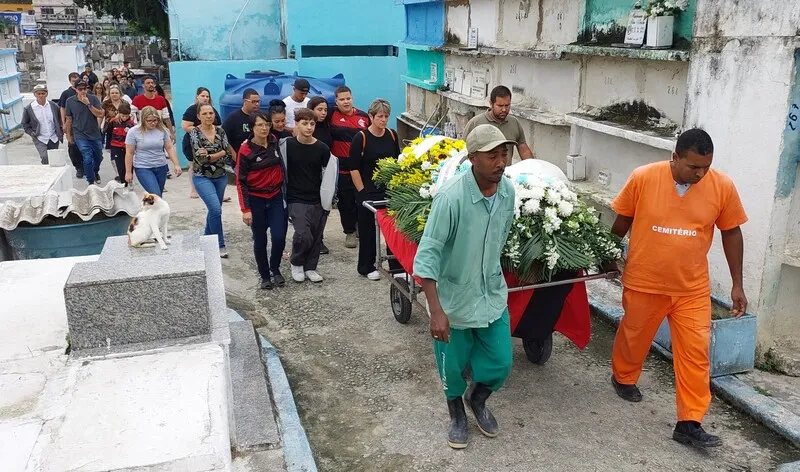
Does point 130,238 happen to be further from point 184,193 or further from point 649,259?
point 184,193

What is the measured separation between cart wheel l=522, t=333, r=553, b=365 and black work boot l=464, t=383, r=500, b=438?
1013mm

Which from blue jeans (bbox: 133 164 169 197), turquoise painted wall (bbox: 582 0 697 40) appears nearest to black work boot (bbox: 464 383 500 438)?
turquoise painted wall (bbox: 582 0 697 40)

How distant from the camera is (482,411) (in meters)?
4.40

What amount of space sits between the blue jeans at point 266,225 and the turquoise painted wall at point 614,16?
3.59 m

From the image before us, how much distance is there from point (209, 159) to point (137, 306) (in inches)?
169

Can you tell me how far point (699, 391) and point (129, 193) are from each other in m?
5.24

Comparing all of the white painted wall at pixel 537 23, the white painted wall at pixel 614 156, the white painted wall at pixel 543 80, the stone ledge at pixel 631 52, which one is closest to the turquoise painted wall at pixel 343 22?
the white painted wall at pixel 537 23

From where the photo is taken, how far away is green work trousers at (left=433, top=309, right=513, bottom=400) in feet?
13.4

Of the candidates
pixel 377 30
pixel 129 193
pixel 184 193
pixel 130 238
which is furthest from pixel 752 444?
pixel 377 30

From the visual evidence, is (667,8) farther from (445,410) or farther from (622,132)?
(445,410)

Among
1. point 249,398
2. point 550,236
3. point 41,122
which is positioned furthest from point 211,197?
point 41,122

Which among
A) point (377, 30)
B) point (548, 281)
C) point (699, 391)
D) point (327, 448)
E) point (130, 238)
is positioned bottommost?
point (327, 448)

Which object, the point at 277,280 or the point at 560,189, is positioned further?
the point at 277,280

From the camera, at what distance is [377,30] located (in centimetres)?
1678
